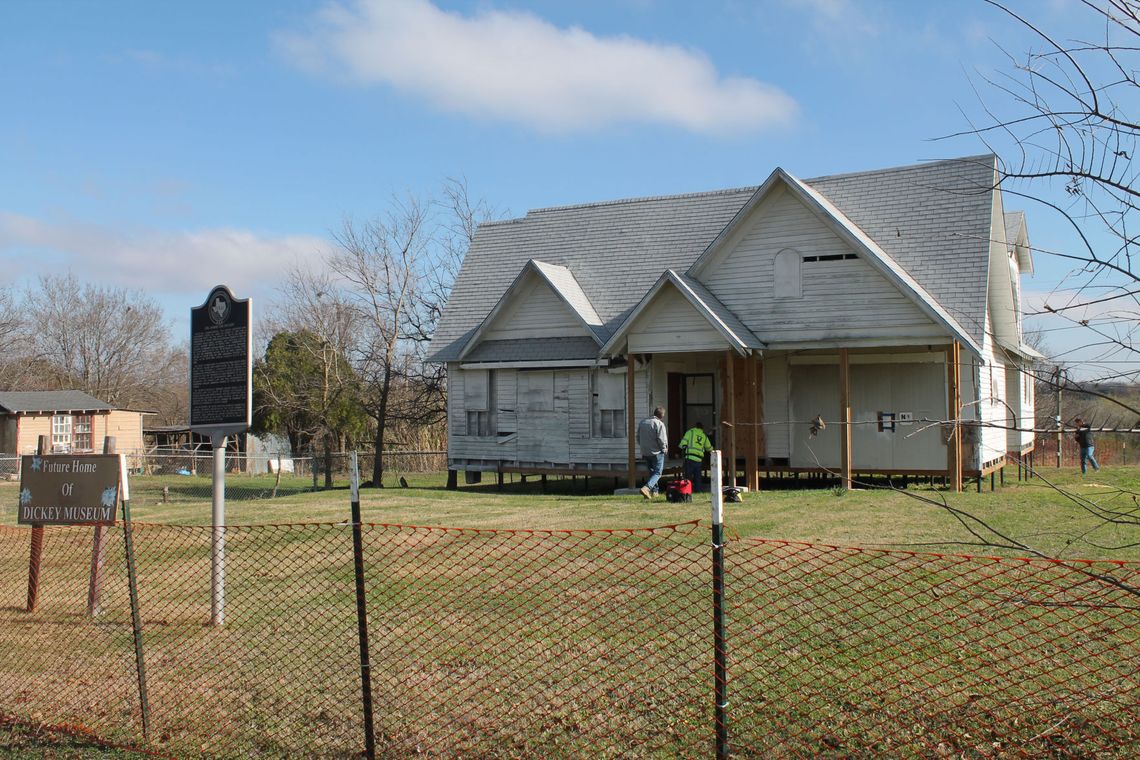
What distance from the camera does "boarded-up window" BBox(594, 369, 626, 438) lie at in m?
22.8

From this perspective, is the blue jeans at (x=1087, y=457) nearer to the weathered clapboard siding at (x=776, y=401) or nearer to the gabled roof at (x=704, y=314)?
the weathered clapboard siding at (x=776, y=401)

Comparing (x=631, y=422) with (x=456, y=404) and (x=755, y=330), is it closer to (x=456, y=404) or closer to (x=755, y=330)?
(x=755, y=330)

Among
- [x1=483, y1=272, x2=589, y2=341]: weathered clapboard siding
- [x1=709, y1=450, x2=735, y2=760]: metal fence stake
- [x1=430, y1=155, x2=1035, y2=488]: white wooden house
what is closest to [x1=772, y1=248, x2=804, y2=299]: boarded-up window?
[x1=430, y1=155, x2=1035, y2=488]: white wooden house

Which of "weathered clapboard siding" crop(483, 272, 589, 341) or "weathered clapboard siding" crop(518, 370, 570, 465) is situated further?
"weathered clapboard siding" crop(483, 272, 589, 341)

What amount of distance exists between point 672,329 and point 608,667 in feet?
45.6

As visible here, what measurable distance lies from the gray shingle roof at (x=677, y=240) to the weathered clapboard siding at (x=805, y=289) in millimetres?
1300

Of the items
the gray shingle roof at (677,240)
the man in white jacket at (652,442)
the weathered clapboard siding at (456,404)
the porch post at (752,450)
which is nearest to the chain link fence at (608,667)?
the man in white jacket at (652,442)

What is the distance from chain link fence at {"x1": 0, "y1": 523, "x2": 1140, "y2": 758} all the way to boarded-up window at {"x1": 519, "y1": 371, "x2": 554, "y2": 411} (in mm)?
13239

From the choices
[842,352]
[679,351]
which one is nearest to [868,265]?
[842,352]

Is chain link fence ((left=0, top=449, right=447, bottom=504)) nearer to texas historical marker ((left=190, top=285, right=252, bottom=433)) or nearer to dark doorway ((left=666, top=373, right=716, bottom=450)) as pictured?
dark doorway ((left=666, top=373, right=716, bottom=450))

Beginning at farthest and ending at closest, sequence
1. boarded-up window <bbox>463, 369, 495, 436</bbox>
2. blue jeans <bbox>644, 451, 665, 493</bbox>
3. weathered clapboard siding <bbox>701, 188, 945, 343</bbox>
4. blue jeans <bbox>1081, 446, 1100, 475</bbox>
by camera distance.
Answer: blue jeans <bbox>1081, 446, 1100, 475</bbox>
boarded-up window <bbox>463, 369, 495, 436</bbox>
weathered clapboard siding <bbox>701, 188, 945, 343</bbox>
blue jeans <bbox>644, 451, 665, 493</bbox>

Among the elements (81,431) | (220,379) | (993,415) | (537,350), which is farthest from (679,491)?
(81,431)

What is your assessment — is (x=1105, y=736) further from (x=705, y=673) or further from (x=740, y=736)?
(x=705, y=673)

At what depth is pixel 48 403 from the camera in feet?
161
